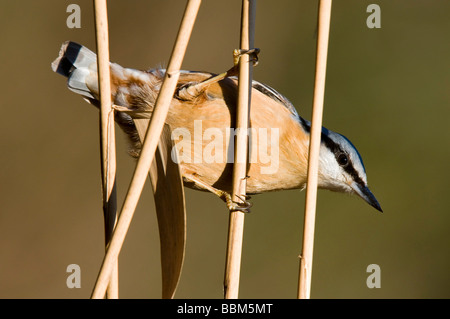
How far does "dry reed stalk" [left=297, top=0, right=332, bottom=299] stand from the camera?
128 centimetres

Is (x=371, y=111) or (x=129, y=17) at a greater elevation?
(x=129, y=17)

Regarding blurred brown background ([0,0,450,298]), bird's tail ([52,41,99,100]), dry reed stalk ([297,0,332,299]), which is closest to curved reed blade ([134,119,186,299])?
dry reed stalk ([297,0,332,299])

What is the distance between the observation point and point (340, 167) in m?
2.11

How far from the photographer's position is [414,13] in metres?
3.79

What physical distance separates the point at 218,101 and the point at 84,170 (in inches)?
83.4

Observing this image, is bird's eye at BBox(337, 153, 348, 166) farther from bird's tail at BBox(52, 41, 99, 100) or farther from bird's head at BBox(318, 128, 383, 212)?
bird's tail at BBox(52, 41, 99, 100)

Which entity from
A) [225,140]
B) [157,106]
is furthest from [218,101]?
[157,106]

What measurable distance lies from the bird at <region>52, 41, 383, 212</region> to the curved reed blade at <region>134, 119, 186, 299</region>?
21cm

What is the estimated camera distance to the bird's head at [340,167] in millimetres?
2086

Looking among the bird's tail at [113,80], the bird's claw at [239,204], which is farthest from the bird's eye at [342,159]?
the bird's tail at [113,80]

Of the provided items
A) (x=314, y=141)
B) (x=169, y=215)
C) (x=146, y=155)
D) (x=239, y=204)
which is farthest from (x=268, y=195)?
(x=146, y=155)

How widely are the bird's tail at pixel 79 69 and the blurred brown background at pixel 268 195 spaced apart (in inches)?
60.6

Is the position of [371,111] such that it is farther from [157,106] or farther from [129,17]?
[157,106]

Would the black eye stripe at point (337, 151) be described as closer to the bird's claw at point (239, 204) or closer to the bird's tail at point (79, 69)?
the bird's claw at point (239, 204)
